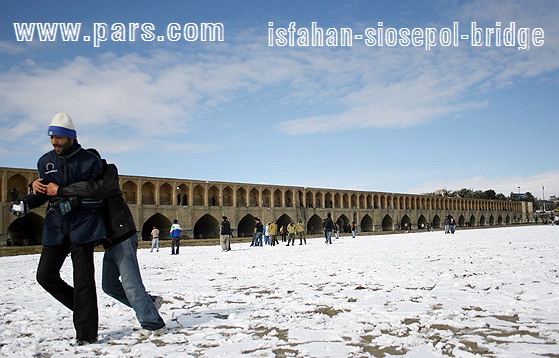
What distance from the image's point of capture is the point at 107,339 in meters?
3.20

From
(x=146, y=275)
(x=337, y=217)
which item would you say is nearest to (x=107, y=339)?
(x=146, y=275)

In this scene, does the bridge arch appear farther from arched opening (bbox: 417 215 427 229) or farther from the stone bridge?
arched opening (bbox: 417 215 427 229)

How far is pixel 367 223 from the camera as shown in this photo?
181 feet

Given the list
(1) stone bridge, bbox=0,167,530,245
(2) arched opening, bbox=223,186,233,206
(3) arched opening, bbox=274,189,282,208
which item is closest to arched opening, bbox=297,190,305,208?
(1) stone bridge, bbox=0,167,530,245

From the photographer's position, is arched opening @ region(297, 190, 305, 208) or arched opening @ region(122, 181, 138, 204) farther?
arched opening @ region(297, 190, 305, 208)

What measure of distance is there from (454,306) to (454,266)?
344 centimetres

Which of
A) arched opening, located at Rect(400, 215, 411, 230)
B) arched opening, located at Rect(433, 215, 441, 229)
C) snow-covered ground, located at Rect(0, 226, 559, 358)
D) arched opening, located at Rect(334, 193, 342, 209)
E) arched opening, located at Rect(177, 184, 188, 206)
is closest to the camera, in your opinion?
snow-covered ground, located at Rect(0, 226, 559, 358)

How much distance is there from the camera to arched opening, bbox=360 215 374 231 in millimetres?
54656

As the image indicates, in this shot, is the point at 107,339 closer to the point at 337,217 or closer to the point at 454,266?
the point at 454,266

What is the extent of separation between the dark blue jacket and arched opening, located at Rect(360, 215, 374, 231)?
52.8m

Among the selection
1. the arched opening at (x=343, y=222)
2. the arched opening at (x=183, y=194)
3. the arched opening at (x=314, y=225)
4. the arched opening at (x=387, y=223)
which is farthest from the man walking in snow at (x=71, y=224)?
the arched opening at (x=387, y=223)

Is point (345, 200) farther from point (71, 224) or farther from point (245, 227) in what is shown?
point (71, 224)

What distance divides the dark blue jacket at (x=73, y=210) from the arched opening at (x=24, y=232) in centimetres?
3400

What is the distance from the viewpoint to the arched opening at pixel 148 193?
36.4 m
